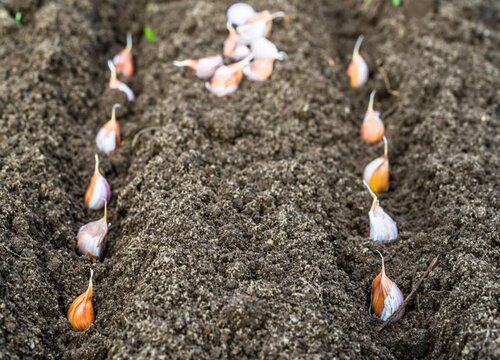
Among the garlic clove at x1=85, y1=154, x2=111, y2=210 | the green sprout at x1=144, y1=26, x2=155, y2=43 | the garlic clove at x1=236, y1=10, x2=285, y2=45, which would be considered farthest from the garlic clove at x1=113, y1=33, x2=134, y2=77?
the garlic clove at x1=85, y1=154, x2=111, y2=210

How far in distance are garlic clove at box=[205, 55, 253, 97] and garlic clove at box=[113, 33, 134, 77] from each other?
0.48m

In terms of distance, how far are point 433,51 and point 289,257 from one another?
148 cm

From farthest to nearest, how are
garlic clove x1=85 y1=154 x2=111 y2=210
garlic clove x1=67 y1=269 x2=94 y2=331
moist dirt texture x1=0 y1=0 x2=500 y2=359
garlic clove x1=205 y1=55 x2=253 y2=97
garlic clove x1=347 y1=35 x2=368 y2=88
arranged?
garlic clove x1=347 y1=35 x2=368 y2=88 → garlic clove x1=205 y1=55 x2=253 y2=97 → garlic clove x1=85 y1=154 x2=111 y2=210 → garlic clove x1=67 y1=269 x2=94 y2=331 → moist dirt texture x1=0 y1=0 x2=500 y2=359

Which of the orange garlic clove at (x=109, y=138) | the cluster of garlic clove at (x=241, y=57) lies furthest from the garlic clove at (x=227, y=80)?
the orange garlic clove at (x=109, y=138)

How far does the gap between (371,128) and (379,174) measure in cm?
32

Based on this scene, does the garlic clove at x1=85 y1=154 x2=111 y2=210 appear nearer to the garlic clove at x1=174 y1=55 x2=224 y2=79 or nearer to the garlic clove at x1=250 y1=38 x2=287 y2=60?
the garlic clove at x1=174 y1=55 x2=224 y2=79

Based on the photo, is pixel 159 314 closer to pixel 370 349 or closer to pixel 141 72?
pixel 370 349

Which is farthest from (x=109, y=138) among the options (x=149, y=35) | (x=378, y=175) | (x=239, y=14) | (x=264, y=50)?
(x=378, y=175)

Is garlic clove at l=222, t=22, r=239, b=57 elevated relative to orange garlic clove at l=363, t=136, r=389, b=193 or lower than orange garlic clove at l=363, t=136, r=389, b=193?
elevated

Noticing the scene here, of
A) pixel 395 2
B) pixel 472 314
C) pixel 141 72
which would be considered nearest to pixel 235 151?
pixel 141 72

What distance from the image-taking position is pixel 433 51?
10.0 ft

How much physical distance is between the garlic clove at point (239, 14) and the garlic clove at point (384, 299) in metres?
1.54

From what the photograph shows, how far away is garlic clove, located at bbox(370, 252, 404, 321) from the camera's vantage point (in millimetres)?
2051

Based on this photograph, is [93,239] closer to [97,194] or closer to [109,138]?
[97,194]
